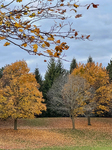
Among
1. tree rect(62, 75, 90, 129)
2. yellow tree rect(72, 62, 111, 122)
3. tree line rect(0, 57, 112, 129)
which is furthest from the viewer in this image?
yellow tree rect(72, 62, 111, 122)

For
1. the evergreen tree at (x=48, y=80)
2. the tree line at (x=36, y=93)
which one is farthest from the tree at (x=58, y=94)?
the evergreen tree at (x=48, y=80)

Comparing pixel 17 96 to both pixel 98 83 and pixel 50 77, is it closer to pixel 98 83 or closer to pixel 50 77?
pixel 98 83

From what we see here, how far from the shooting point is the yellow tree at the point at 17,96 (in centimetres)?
1719

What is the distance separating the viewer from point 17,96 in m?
17.6

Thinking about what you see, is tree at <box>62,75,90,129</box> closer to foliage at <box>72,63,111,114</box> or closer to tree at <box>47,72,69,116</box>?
tree at <box>47,72,69,116</box>

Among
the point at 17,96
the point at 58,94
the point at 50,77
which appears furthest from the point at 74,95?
the point at 50,77

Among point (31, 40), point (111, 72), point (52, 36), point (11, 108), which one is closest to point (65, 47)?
point (52, 36)

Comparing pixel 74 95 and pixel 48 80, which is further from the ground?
pixel 48 80

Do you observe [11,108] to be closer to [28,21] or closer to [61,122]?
[61,122]

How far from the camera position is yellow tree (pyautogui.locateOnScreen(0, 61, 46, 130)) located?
17.2 m

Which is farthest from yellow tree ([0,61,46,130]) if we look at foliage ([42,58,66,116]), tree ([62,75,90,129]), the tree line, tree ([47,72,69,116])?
foliage ([42,58,66,116])

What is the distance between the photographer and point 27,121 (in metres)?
28.0

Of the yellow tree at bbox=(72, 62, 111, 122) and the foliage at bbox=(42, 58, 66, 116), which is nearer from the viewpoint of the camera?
the yellow tree at bbox=(72, 62, 111, 122)

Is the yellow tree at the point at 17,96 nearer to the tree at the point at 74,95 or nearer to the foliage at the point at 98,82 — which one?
the tree at the point at 74,95
